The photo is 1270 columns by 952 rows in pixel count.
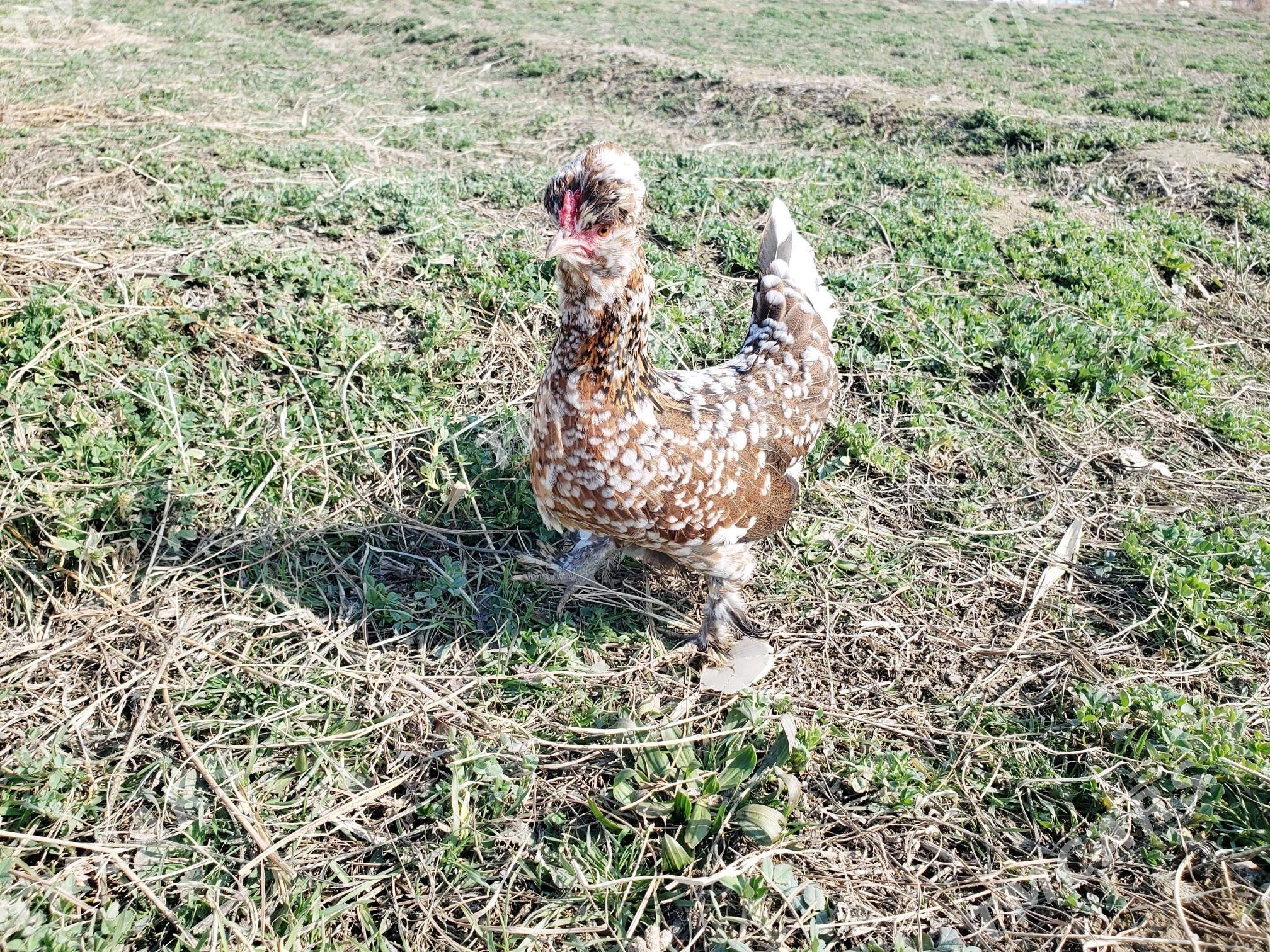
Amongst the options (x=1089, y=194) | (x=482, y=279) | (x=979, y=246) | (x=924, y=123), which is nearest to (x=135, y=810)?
(x=482, y=279)

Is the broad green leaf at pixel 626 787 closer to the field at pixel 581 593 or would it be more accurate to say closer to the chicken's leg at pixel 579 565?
the field at pixel 581 593

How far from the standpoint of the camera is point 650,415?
3.03 m

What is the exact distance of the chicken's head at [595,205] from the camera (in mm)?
2457

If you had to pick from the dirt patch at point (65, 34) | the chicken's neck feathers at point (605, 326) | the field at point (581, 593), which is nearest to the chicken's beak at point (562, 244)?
the chicken's neck feathers at point (605, 326)

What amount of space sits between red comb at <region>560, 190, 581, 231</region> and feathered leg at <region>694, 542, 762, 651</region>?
1.55 m

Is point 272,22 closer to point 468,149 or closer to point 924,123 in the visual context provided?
point 468,149

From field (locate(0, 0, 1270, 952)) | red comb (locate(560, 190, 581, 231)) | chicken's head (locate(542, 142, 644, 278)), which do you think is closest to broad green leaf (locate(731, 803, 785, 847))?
field (locate(0, 0, 1270, 952))

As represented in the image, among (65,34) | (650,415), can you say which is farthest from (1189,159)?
(65,34)

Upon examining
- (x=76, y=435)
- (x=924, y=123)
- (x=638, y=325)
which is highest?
(x=924, y=123)

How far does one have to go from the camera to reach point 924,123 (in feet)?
27.3

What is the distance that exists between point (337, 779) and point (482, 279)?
121 inches

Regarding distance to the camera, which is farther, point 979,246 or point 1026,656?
point 979,246

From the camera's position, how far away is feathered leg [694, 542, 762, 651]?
340 centimetres

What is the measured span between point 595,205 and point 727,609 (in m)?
1.82
